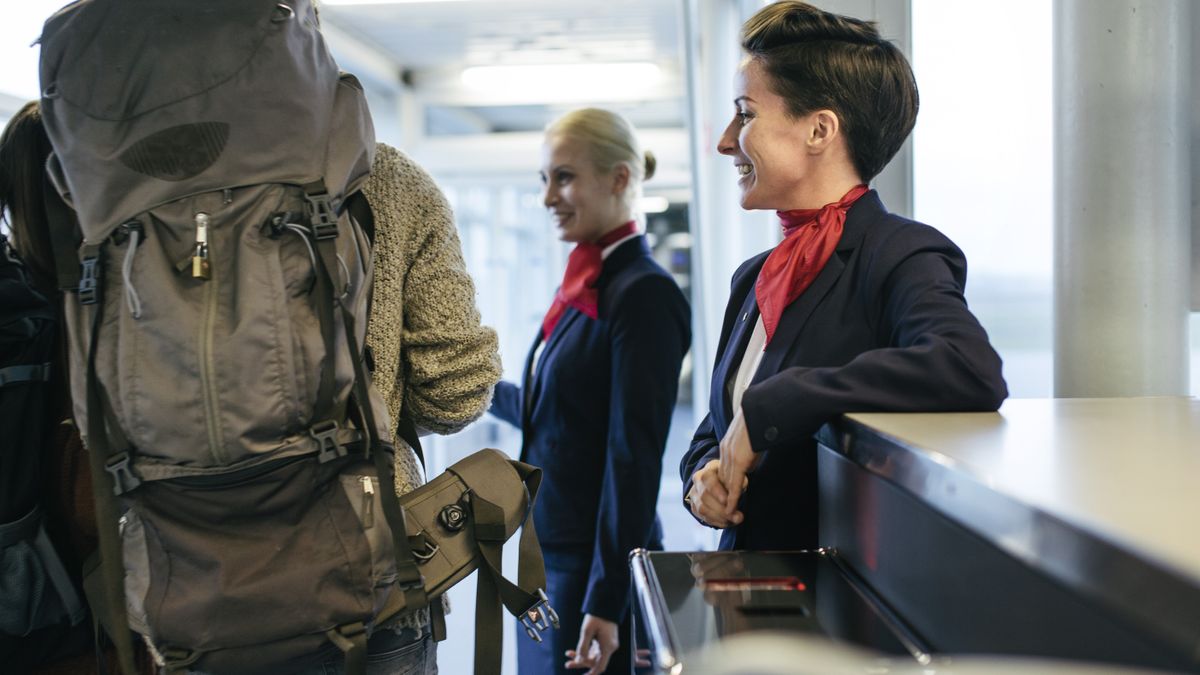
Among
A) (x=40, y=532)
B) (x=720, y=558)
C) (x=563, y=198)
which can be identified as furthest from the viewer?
(x=563, y=198)

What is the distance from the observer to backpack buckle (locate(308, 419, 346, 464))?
1.11 meters

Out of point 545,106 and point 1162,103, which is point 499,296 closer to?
point 545,106

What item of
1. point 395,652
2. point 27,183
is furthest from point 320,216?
point 395,652

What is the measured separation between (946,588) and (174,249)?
0.93 meters

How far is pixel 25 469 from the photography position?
1.24m

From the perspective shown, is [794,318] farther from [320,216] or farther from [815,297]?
[320,216]

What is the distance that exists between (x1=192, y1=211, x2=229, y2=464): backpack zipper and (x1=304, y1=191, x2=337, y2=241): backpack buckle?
0.12m

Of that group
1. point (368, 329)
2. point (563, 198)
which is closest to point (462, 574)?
point (368, 329)

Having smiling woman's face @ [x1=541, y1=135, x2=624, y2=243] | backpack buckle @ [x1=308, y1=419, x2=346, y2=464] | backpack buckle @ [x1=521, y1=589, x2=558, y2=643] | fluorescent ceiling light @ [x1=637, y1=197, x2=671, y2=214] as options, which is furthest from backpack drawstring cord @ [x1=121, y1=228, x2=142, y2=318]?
fluorescent ceiling light @ [x1=637, y1=197, x2=671, y2=214]

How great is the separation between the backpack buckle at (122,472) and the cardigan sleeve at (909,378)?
28.9 inches

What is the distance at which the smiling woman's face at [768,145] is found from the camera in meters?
1.40

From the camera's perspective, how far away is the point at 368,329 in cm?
130

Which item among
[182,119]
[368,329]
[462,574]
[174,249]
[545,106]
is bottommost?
[462,574]

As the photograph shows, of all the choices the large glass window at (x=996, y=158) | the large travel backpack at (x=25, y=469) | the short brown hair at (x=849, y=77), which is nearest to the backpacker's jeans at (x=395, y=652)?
the large travel backpack at (x=25, y=469)
